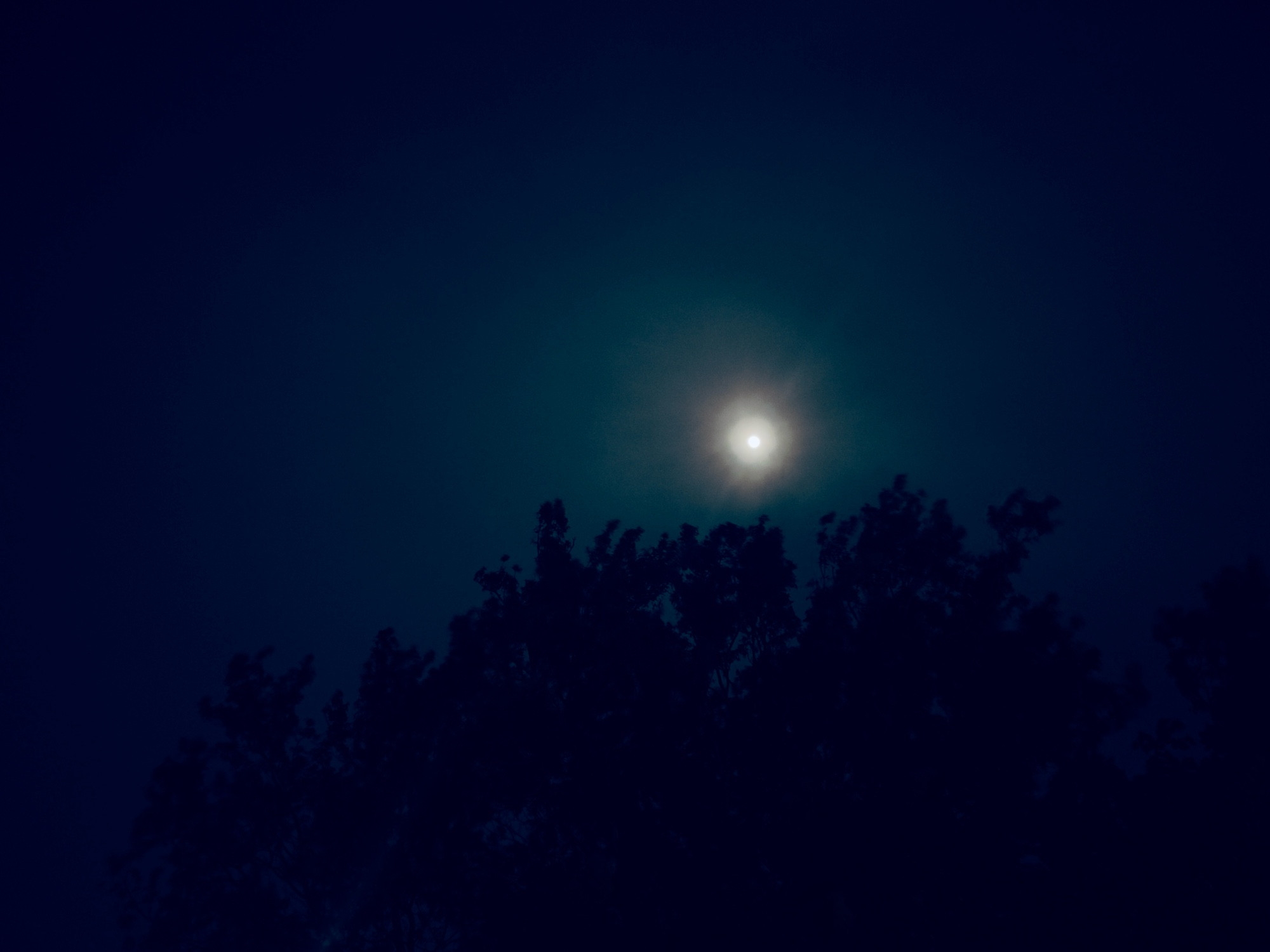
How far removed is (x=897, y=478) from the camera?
17.9 meters

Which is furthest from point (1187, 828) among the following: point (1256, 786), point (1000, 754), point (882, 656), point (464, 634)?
point (464, 634)

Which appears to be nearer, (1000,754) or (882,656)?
(1000,754)

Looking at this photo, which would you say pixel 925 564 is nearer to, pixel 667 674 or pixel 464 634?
pixel 667 674

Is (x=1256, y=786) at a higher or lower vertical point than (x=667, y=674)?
higher

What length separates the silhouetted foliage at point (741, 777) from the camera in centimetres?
1393

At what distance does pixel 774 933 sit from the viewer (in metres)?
13.7

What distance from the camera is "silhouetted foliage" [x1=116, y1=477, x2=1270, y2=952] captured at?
548 inches

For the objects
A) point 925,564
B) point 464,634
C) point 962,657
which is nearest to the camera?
point 962,657

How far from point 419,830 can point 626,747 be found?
6.75 metres

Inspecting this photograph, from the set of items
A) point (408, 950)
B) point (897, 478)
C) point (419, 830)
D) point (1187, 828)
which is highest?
point (897, 478)

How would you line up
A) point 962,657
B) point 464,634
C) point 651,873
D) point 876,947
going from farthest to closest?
point 464,634 < point 962,657 < point 651,873 < point 876,947

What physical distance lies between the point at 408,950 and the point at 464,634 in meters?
8.41

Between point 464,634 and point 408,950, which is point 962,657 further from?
point 408,950

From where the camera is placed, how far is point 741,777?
15344mm
